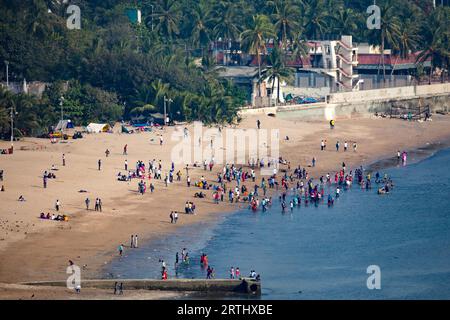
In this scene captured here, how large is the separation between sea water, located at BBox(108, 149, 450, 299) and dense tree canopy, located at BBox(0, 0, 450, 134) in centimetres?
2783

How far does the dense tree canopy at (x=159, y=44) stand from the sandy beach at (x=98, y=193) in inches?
206

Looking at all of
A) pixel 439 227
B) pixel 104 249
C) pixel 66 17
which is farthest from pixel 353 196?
pixel 66 17

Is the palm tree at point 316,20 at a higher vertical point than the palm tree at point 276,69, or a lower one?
higher

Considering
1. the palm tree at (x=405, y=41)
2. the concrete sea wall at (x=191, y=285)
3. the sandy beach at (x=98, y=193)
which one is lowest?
the concrete sea wall at (x=191, y=285)

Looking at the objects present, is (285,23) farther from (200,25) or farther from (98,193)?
(98,193)

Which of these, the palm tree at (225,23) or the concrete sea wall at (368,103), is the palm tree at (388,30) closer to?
the concrete sea wall at (368,103)

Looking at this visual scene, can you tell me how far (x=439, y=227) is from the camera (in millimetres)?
81875

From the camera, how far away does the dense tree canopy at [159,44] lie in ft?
373

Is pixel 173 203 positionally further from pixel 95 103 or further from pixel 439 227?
pixel 95 103

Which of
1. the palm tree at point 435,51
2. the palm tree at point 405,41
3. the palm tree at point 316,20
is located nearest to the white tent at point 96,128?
the palm tree at point 316,20

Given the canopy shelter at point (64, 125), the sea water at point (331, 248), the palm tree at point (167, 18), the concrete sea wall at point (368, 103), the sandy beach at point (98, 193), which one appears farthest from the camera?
the palm tree at point (167, 18)

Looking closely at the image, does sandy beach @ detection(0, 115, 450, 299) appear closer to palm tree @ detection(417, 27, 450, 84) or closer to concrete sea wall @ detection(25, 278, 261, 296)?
concrete sea wall @ detection(25, 278, 261, 296)

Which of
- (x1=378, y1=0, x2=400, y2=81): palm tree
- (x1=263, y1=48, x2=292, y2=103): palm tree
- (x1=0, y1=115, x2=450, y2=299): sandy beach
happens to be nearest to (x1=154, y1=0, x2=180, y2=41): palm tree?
(x1=263, y1=48, x2=292, y2=103): palm tree

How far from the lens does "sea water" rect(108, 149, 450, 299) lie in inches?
2645
